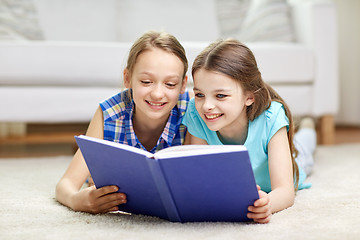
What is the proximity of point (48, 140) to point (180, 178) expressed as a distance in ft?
6.81

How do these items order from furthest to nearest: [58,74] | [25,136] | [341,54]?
1. [341,54]
2. [25,136]
3. [58,74]

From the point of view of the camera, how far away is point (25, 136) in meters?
2.93

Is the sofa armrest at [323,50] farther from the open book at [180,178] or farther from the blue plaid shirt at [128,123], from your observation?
the open book at [180,178]

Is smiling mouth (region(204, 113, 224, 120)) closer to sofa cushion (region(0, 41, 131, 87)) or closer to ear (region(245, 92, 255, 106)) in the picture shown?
ear (region(245, 92, 255, 106))

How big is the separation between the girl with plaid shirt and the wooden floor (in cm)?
95

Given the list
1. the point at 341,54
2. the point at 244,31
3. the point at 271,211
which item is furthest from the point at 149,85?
the point at 341,54

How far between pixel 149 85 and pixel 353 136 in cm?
202

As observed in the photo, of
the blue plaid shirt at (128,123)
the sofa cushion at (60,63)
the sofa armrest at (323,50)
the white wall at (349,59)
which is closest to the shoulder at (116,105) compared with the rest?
the blue plaid shirt at (128,123)

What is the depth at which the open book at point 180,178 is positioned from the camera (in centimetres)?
87

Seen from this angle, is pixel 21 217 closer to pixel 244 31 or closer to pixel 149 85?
pixel 149 85

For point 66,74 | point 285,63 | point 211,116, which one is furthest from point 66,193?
point 285,63

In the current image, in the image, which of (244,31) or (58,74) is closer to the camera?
(58,74)

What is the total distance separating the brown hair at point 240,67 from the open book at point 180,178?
31 centimetres

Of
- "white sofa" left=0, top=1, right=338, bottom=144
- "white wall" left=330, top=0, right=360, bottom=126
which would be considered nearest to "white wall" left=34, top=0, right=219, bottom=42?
"white sofa" left=0, top=1, right=338, bottom=144
